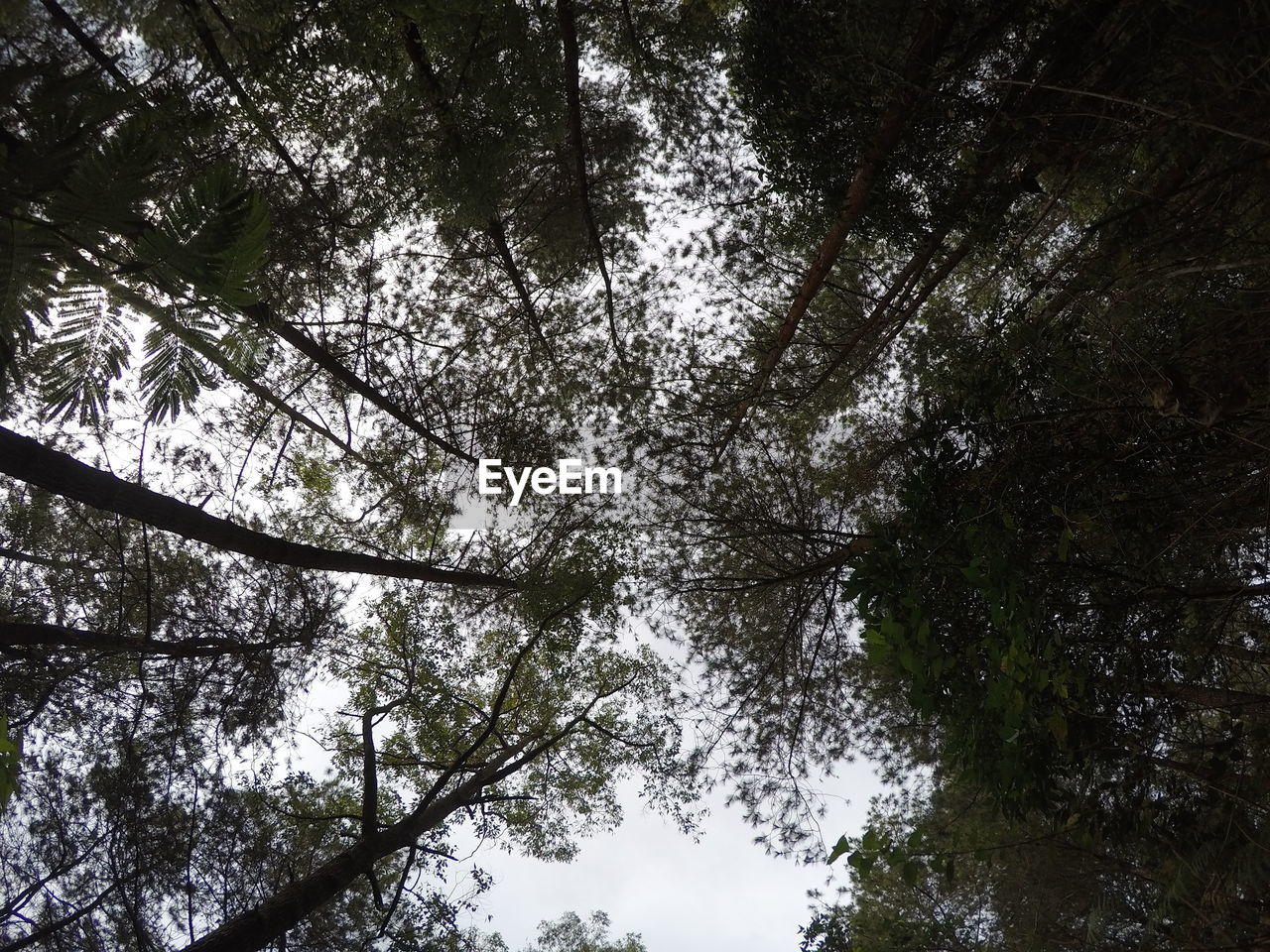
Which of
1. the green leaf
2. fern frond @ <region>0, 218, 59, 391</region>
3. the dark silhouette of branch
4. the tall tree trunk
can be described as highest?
the tall tree trunk

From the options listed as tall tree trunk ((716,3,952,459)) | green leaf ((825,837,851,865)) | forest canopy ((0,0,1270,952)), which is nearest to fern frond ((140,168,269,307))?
forest canopy ((0,0,1270,952))

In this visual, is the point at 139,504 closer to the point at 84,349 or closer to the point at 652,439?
the point at 84,349

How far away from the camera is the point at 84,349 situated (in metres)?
2.20

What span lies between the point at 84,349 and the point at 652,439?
5146mm

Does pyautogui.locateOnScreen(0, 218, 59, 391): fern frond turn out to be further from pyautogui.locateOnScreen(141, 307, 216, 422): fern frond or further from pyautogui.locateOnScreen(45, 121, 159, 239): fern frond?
pyautogui.locateOnScreen(141, 307, 216, 422): fern frond

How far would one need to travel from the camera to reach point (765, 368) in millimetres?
5723

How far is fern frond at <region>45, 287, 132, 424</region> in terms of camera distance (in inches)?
83.5

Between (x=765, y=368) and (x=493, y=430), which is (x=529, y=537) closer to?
(x=493, y=430)

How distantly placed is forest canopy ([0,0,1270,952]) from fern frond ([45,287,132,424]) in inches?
0.6

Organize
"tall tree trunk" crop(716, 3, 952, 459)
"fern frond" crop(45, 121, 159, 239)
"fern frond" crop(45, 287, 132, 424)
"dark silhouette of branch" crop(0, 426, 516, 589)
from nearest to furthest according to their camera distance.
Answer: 1. "fern frond" crop(45, 121, 159, 239)
2. "fern frond" crop(45, 287, 132, 424)
3. "dark silhouette of branch" crop(0, 426, 516, 589)
4. "tall tree trunk" crop(716, 3, 952, 459)

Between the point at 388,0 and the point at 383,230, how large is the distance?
2502 mm

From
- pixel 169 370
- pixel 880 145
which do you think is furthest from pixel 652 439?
pixel 169 370

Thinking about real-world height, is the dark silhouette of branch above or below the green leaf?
Result: above

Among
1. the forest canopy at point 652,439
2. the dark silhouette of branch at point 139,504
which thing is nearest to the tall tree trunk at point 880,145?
the forest canopy at point 652,439
